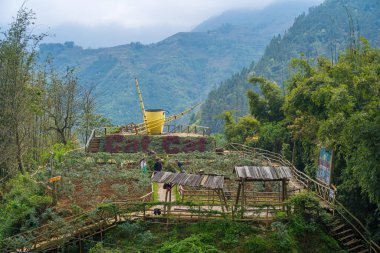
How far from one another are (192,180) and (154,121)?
17301mm

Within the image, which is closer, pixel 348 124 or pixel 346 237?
pixel 348 124

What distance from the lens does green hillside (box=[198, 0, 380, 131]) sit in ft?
327

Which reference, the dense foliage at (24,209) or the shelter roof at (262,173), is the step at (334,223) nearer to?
the shelter roof at (262,173)

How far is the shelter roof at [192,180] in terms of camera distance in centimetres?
1527

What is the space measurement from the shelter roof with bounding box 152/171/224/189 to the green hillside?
250 ft

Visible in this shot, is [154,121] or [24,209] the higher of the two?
[154,121]

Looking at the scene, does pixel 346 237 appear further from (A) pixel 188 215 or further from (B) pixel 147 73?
(B) pixel 147 73

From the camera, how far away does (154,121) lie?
32.6m

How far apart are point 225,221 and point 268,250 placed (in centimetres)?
194

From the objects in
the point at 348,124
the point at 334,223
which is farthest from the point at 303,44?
the point at 348,124

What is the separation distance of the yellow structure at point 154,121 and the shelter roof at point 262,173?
1730 centimetres

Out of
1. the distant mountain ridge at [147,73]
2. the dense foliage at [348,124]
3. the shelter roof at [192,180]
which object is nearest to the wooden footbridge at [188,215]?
the shelter roof at [192,180]

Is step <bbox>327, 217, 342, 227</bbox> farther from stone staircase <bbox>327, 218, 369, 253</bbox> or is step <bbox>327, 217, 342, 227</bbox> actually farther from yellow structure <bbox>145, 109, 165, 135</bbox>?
yellow structure <bbox>145, 109, 165, 135</bbox>

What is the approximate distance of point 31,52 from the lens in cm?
2506
